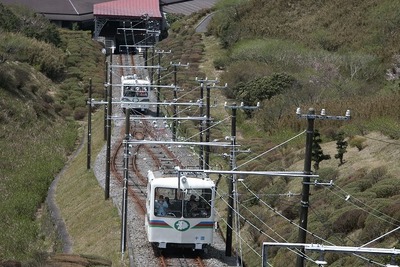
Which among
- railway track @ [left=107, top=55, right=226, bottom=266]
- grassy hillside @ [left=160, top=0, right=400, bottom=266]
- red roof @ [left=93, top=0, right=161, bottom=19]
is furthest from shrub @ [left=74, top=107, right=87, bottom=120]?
red roof @ [left=93, top=0, right=161, bottom=19]

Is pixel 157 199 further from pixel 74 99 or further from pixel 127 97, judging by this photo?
pixel 74 99

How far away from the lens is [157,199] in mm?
28172

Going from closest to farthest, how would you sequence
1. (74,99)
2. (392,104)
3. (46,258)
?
(46,258) → (392,104) → (74,99)

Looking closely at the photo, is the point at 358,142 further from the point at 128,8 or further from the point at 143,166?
the point at 128,8

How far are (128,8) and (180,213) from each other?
68.1m

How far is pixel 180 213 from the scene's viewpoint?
2809cm

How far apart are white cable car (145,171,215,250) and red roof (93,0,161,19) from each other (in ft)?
213

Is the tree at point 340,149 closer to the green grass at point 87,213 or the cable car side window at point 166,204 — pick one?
the green grass at point 87,213

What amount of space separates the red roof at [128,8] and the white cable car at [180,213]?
6482 centimetres

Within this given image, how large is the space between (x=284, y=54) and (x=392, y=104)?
30.6 m

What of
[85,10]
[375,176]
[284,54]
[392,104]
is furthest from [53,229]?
[85,10]

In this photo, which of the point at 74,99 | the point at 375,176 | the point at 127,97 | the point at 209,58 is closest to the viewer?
the point at 375,176

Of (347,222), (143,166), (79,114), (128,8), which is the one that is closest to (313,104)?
(143,166)

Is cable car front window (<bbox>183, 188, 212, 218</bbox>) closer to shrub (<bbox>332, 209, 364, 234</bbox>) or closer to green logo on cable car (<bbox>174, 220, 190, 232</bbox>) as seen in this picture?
green logo on cable car (<bbox>174, 220, 190, 232</bbox>)
